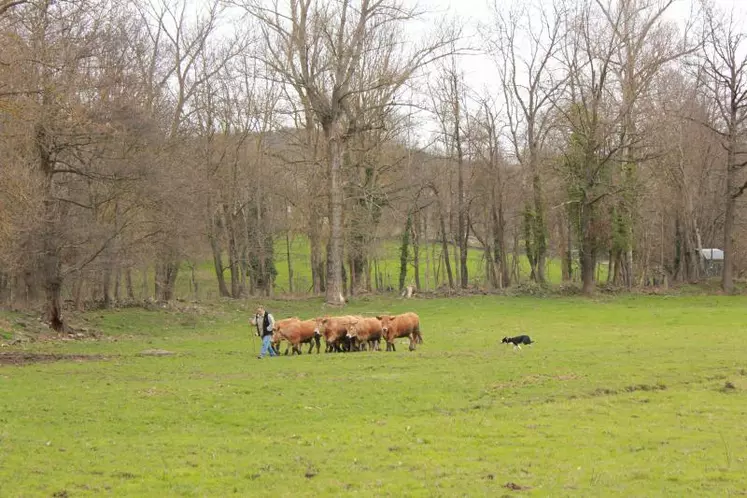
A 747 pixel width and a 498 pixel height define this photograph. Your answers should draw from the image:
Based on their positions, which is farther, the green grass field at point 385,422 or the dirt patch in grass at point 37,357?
the dirt patch in grass at point 37,357

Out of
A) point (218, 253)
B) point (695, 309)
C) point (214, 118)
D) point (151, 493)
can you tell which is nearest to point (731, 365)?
point (151, 493)

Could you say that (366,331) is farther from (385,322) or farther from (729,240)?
(729,240)

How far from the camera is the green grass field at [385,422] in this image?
37.6 ft

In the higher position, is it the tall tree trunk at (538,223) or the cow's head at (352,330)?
the tall tree trunk at (538,223)

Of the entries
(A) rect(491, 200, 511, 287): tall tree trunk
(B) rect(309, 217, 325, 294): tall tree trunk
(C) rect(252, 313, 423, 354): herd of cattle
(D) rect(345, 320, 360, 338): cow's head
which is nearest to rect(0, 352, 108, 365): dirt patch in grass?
(C) rect(252, 313, 423, 354): herd of cattle

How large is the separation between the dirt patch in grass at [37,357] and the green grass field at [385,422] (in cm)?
60

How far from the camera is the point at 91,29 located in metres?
32.8

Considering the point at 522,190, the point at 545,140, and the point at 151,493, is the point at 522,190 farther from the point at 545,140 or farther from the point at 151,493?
the point at 151,493

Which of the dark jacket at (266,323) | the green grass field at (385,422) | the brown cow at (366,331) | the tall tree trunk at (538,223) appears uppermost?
the tall tree trunk at (538,223)

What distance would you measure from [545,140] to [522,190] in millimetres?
4369

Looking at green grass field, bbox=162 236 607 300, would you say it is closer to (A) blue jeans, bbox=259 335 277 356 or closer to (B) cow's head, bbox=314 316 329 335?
(B) cow's head, bbox=314 316 329 335

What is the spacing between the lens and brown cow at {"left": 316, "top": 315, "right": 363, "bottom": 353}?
1102 inches

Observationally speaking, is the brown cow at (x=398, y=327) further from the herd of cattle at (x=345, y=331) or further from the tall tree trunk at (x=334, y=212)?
the tall tree trunk at (x=334, y=212)

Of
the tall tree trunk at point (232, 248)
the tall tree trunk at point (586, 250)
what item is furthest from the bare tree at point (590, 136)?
the tall tree trunk at point (232, 248)
